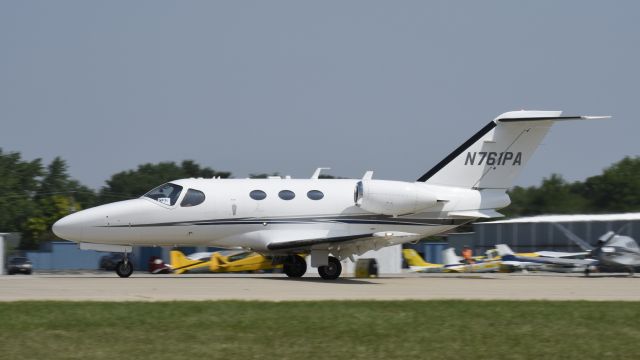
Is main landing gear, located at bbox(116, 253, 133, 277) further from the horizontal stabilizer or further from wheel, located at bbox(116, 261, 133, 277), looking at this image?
the horizontal stabilizer

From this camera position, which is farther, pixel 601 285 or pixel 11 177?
pixel 11 177

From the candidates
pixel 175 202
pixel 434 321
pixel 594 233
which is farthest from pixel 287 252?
pixel 594 233

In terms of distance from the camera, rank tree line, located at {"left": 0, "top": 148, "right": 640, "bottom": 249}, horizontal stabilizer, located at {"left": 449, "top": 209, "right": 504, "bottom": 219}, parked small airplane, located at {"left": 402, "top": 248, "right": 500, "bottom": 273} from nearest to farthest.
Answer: horizontal stabilizer, located at {"left": 449, "top": 209, "right": 504, "bottom": 219} → parked small airplane, located at {"left": 402, "top": 248, "right": 500, "bottom": 273} → tree line, located at {"left": 0, "top": 148, "right": 640, "bottom": 249}

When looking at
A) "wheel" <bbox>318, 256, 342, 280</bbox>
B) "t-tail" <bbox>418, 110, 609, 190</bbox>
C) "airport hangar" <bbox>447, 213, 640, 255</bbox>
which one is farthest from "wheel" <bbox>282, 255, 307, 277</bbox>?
"airport hangar" <bbox>447, 213, 640, 255</bbox>

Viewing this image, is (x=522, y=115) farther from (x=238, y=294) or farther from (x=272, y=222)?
(x=238, y=294)

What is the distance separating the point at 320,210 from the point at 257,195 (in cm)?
177

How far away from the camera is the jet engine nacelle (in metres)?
25.7

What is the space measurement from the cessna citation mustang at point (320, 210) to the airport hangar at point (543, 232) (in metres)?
14.5

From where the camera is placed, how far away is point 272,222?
2581 cm

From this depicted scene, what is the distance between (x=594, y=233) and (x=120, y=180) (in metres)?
69.1

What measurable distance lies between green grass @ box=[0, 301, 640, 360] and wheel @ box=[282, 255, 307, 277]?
Answer: 10.5 meters

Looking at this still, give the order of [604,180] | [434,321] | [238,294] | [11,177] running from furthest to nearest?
[11,177]
[604,180]
[238,294]
[434,321]

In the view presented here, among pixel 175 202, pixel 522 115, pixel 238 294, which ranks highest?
pixel 522 115

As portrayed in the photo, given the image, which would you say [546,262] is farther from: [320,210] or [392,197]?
A: [320,210]
